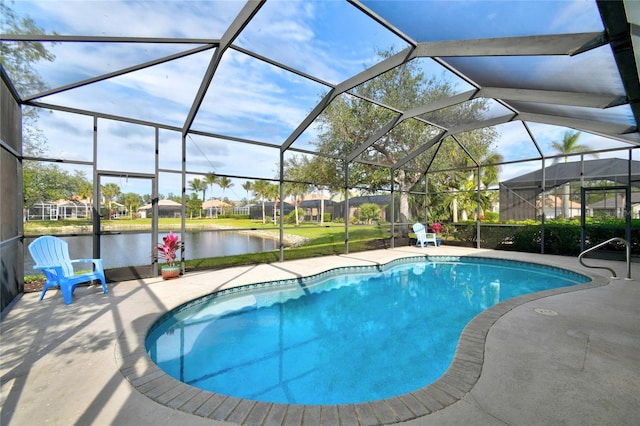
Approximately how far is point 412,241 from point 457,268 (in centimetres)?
386

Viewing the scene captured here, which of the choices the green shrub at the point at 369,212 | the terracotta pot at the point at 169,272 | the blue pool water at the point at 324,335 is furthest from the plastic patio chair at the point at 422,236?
the terracotta pot at the point at 169,272

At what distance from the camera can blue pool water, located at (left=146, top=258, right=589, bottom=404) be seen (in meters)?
2.96

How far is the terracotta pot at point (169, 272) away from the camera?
5.92 meters

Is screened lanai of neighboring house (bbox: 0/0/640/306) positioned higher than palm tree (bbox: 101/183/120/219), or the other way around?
screened lanai of neighboring house (bbox: 0/0/640/306)

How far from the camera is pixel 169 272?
5.94m

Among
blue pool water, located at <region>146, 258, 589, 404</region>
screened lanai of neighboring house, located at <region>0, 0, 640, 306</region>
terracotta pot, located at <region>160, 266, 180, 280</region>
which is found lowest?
blue pool water, located at <region>146, 258, 589, 404</region>

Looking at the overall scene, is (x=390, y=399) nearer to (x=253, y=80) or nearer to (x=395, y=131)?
(x=253, y=80)

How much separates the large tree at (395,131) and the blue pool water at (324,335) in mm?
4707

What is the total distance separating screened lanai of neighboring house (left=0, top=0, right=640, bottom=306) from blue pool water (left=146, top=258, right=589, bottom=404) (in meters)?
2.74

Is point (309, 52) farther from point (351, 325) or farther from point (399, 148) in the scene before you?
point (399, 148)

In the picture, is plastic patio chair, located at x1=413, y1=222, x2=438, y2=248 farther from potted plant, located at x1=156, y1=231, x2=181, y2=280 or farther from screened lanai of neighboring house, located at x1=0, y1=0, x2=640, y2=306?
potted plant, located at x1=156, y1=231, x2=181, y2=280

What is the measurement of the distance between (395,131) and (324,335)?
7.81 meters

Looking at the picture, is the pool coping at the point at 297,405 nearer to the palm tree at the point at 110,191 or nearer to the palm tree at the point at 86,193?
the palm tree at the point at 86,193

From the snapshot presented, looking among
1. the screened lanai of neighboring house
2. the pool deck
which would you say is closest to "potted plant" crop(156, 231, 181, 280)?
the screened lanai of neighboring house
